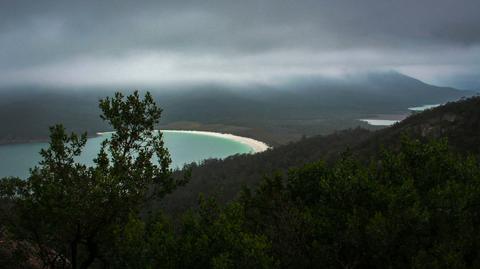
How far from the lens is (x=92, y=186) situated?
17.1 m

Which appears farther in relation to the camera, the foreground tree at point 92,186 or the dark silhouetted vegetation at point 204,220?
the foreground tree at point 92,186

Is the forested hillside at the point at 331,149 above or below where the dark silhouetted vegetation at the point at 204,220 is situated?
below

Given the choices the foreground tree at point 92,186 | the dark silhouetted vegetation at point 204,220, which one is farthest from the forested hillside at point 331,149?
the foreground tree at point 92,186

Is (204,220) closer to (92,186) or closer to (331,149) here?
(92,186)

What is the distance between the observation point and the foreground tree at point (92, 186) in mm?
16855

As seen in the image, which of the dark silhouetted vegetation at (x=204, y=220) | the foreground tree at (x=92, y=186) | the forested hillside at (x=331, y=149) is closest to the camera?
the dark silhouetted vegetation at (x=204, y=220)

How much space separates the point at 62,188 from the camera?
17.0 meters

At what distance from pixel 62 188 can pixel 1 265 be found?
9.90 metres

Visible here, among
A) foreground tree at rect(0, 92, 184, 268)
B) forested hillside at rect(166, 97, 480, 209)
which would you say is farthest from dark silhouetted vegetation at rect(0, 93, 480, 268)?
forested hillside at rect(166, 97, 480, 209)

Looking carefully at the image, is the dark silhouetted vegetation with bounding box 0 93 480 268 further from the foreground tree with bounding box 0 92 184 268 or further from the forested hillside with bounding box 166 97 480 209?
the forested hillside with bounding box 166 97 480 209

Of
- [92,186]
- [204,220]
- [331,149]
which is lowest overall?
[331,149]

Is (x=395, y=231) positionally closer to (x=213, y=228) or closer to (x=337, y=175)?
(x=337, y=175)

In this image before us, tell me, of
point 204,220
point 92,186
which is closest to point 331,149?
point 204,220

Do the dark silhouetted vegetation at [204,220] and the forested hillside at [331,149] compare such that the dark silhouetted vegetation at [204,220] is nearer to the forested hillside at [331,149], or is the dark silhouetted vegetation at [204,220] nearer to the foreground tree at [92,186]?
the foreground tree at [92,186]
